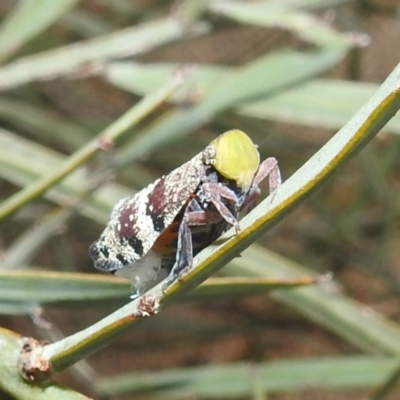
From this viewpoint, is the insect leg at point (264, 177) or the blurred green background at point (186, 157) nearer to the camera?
the insect leg at point (264, 177)

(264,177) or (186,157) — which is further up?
(186,157)

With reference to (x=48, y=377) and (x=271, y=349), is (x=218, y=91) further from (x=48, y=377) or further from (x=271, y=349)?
(x=271, y=349)

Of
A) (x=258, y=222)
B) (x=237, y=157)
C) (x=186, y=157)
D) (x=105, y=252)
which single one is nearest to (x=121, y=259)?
(x=105, y=252)

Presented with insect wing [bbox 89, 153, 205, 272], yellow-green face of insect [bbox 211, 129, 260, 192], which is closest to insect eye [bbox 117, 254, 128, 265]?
insect wing [bbox 89, 153, 205, 272]

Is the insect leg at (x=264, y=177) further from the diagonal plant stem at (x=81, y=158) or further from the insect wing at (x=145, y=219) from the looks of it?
the diagonal plant stem at (x=81, y=158)

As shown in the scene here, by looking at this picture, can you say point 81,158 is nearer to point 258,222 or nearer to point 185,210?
point 185,210

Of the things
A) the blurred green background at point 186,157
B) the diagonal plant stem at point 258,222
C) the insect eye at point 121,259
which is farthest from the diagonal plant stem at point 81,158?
the diagonal plant stem at point 258,222
